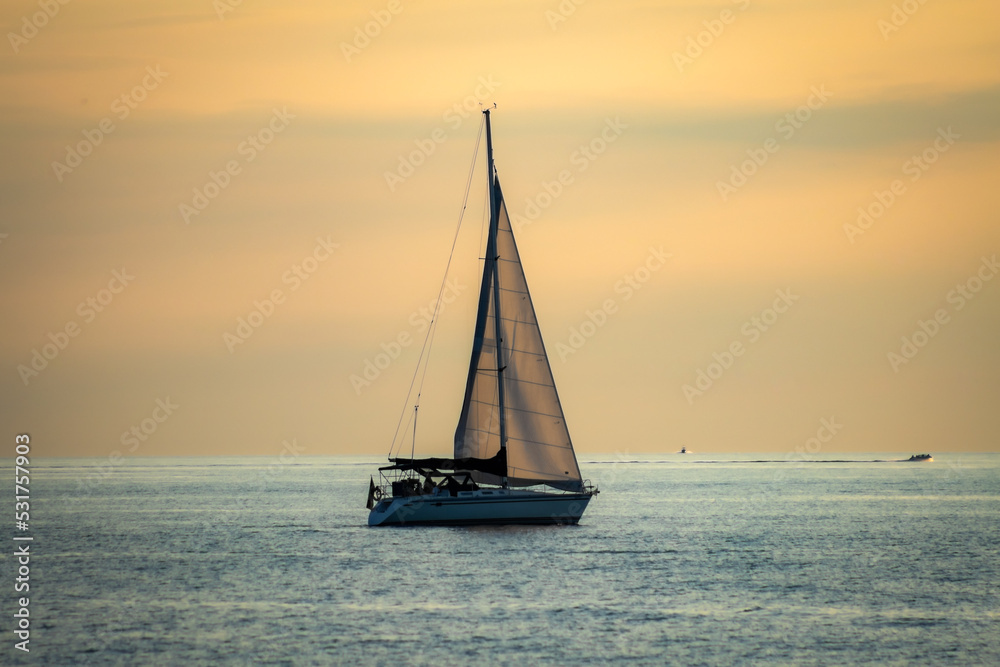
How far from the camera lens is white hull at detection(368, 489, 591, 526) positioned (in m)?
65.9

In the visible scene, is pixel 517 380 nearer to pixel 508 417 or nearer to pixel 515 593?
pixel 508 417

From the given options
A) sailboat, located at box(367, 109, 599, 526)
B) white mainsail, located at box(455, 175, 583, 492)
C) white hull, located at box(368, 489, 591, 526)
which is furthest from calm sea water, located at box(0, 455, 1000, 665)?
white mainsail, located at box(455, 175, 583, 492)

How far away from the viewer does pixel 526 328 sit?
67.6 metres

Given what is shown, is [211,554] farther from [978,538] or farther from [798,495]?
[798,495]

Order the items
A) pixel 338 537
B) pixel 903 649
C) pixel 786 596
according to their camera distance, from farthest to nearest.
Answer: pixel 338 537, pixel 786 596, pixel 903 649

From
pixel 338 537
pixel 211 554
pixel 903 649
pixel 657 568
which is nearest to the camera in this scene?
pixel 903 649

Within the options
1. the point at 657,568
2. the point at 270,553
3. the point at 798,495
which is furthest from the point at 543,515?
the point at 798,495

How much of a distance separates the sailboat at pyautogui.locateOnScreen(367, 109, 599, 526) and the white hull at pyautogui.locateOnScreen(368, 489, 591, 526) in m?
0.06

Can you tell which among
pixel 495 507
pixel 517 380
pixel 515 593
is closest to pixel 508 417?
pixel 517 380

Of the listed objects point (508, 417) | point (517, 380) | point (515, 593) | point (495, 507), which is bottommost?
point (515, 593)

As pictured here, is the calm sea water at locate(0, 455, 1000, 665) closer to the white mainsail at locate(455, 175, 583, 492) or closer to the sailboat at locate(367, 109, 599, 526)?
the sailboat at locate(367, 109, 599, 526)

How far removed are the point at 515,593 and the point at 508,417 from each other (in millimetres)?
18437

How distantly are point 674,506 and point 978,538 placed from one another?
1674 inches

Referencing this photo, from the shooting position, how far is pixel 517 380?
67.4 meters
